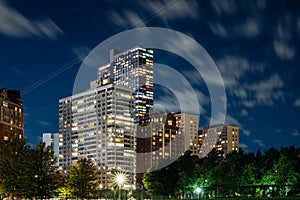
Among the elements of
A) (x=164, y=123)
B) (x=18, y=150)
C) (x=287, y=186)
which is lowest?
(x=287, y=186)

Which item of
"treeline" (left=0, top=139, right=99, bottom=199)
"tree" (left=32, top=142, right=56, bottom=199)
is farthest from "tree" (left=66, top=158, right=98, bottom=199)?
"tree" (left=32, top=142, right=56, bottom=199)

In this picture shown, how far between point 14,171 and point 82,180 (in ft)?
60.8

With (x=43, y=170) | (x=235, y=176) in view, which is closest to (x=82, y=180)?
(x=43, y=170)

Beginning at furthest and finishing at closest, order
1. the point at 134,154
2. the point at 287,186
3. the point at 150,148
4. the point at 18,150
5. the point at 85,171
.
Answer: the point at 134,154
the point at 150,148
the point at 85,171
the point at 18,150
the point at 287,186

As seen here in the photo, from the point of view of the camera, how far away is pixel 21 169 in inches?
2287

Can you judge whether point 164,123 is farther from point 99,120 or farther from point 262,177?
point 262,177

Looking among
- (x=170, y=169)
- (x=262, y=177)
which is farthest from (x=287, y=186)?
(x=170, y=169)

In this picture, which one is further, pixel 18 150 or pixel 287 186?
pixel 18 150

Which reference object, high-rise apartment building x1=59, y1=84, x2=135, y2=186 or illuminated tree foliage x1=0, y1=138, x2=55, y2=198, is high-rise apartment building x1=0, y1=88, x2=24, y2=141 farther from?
high-rise apartment building x1=59, y1=84, x2=135, y2=186

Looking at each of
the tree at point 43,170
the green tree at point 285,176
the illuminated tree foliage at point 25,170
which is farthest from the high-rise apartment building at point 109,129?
the green tree at point 285,176

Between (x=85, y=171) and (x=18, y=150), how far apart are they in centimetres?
1808

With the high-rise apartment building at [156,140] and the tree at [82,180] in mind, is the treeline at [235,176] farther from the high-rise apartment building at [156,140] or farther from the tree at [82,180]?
the high-rise apartment building at [156,140]

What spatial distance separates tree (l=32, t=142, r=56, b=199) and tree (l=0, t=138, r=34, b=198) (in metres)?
2.48

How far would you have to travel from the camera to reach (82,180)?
74375 millimetres
